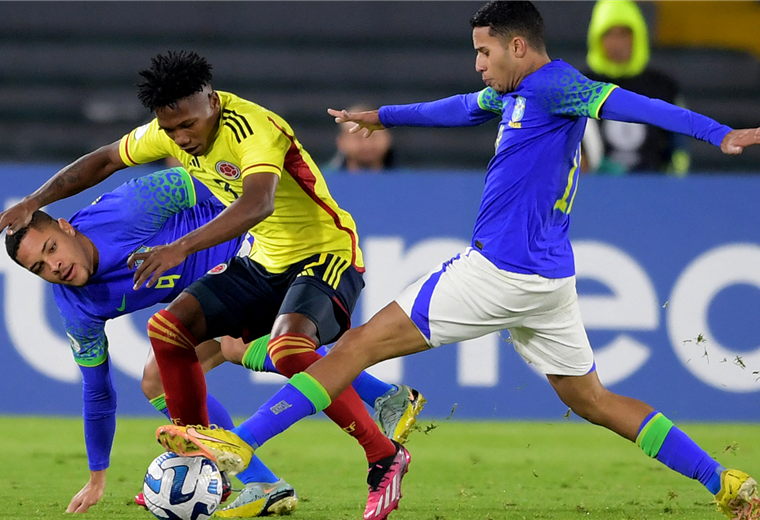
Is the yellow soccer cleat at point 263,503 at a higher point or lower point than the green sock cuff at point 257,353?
lower

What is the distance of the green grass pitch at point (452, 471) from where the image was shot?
4.50 metres

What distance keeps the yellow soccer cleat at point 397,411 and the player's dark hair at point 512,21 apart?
5.42 ft

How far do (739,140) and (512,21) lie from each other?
94 cm

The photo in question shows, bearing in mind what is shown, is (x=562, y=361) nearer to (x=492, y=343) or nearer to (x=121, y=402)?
(x=492, y=343)

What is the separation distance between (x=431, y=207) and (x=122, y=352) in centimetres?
218

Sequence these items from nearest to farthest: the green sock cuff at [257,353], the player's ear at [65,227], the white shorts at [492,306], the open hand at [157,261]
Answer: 1. the open hand at [157,261]
2. the white shorts at [492,306]
3. the player's ear at [65,227]
4. the green sock cuff at [257,353]

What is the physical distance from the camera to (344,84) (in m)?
9.77

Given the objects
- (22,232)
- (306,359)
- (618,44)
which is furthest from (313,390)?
(618,44)

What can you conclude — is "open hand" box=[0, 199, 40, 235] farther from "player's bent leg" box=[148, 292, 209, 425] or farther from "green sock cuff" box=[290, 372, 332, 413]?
"green sock cuff" box=[290, 372, 332, 413]

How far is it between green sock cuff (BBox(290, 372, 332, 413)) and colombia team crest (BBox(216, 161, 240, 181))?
0.89 meters

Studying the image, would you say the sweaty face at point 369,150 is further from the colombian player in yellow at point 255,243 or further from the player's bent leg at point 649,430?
the player's bent leg at point 649,430

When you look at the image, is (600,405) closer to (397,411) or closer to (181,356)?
(397,411)

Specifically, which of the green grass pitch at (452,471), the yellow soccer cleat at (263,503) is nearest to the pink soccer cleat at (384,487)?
the green grass pitch at (452,471)

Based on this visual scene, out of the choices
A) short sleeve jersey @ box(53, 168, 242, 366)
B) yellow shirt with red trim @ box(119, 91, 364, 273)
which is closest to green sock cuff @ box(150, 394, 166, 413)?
short sleeve jersey @ box(53, 168, 242, 366)
